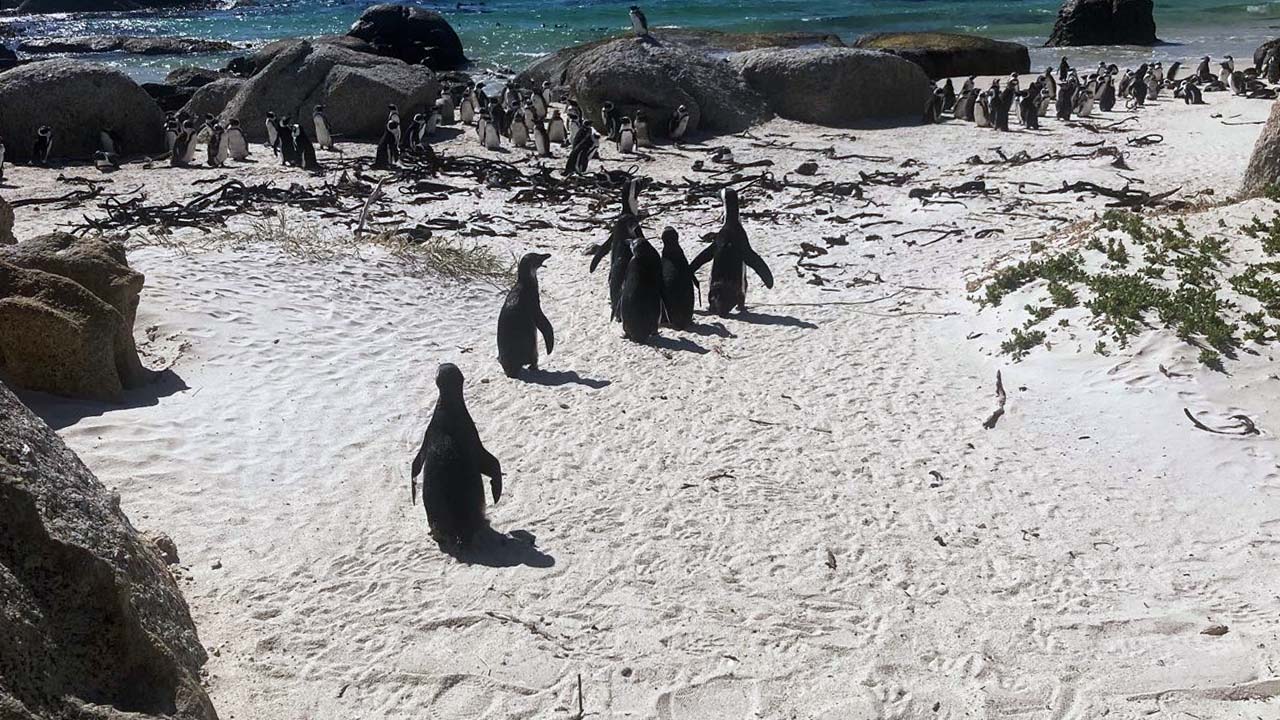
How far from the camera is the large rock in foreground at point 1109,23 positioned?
104ft

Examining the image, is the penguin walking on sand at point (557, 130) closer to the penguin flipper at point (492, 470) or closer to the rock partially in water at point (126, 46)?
the penguin flipper at point (492, 470)

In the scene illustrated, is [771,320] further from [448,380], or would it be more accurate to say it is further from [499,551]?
[499,551]

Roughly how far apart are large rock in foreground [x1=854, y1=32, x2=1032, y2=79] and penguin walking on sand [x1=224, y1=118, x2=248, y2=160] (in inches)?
592

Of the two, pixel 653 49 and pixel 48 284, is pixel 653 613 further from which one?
pixel 653 49

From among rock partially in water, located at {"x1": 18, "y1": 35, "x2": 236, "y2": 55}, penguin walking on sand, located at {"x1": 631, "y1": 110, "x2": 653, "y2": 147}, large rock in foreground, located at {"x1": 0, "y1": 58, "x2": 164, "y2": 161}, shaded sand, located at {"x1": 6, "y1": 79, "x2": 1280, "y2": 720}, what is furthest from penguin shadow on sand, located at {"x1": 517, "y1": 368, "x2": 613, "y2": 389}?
rock partially in water, located at {"x1": 18, "y1": 35, "x2": 236, "y2": 55}

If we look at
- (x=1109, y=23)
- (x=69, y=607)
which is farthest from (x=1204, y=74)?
(x=69, y=607)

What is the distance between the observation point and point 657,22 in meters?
47.7

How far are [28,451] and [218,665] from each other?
124 cm

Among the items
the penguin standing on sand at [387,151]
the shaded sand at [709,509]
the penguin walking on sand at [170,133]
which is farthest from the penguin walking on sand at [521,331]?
the penguin walking on sand at [170,133]

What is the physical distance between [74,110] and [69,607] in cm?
1626

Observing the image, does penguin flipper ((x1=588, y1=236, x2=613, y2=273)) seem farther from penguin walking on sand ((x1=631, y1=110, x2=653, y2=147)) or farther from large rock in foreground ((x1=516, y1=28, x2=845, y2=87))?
large rock in foreground ((x1=516, y1=28, x2=845, y2=87))

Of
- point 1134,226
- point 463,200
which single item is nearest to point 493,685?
point 1134,226

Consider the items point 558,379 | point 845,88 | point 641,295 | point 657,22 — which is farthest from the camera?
point 657,22

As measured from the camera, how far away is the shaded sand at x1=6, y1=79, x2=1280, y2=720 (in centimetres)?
436
